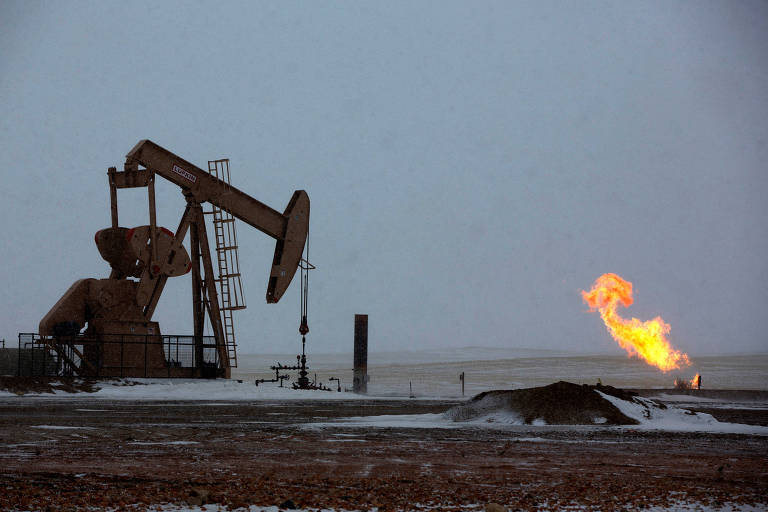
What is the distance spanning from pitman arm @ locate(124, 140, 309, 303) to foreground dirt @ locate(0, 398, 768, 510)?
782 inches

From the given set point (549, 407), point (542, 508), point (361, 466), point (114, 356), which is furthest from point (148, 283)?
point (542, 508)

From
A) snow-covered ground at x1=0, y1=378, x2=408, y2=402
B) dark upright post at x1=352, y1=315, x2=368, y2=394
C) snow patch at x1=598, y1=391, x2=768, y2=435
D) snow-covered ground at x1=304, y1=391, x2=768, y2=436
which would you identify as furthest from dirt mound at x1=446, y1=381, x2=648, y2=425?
dark upright post at x1=352, y1=315, x2=368, y2=394

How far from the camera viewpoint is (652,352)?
41.1m

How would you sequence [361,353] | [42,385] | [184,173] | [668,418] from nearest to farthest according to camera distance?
[668,418] < [42,385] < [184,173] < [361,353]

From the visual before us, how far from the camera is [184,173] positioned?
3838 centimetres

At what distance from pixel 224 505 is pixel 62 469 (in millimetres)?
3012

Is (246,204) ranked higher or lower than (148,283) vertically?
higher

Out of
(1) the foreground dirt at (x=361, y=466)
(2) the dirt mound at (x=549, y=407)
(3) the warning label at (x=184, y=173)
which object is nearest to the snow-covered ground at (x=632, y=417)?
(2) the dirt mound at (x=549, y=407)

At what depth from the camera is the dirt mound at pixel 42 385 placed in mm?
31798

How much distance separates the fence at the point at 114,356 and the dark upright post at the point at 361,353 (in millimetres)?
5819

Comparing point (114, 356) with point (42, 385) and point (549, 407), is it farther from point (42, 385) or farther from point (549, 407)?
point (549, 407)

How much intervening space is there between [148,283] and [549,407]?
2113 centimetres

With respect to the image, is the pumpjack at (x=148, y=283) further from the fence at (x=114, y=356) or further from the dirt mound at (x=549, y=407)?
the dirt mound at (x=549, y=407)

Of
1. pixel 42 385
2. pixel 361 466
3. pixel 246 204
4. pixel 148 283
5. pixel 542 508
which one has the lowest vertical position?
pixel 42 385
